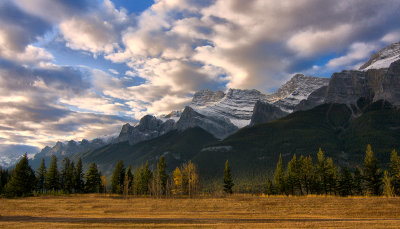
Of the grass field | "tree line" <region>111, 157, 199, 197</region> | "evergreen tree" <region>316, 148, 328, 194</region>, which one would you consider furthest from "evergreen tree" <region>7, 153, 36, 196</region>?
"evergreen tree" <region>316, 148, 328, 194</region>

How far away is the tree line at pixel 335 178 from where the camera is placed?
67.9 meters

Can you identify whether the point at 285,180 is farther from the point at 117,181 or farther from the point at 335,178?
the point at 117,181

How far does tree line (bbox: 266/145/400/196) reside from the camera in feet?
223

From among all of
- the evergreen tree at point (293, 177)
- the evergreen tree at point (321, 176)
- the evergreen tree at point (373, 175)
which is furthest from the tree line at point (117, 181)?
the evergreen tree at point (373, 175)

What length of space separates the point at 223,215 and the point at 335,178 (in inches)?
1818

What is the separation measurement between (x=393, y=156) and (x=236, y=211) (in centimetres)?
4799

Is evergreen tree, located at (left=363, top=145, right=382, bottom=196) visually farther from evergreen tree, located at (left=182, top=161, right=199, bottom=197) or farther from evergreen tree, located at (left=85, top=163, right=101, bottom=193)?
evergreen tree, located at (left=85, top=163, right=101, bottom=193)

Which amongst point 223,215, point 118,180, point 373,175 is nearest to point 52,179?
point 118,180

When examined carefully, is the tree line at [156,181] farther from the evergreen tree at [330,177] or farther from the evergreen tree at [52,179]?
the evergreen tree at [330,177]

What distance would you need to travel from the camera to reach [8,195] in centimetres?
7212

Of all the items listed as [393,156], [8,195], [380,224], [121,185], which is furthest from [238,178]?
[380,224]

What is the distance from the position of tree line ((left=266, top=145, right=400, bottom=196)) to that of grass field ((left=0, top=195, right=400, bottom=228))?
2603cm

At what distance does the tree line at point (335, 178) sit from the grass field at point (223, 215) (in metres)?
26.0

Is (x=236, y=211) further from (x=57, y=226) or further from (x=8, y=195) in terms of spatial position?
(x=8, y=195)
